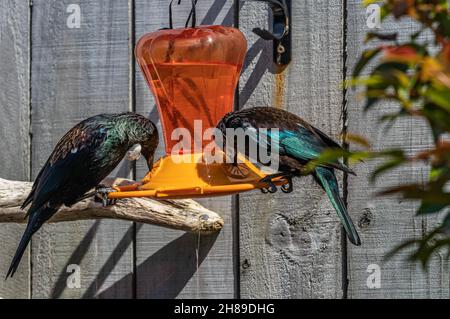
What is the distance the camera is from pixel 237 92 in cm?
293

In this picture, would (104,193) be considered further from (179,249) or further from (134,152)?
(179,249)

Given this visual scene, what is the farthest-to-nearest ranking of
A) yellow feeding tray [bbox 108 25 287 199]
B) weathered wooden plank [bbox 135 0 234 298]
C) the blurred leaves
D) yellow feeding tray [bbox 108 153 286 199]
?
weathered wooden plank [bbox 135 0 234 298] < yellow feeding tray [bbox 108 25 287 199] < yellow feeding tray [bbox 108 153 286 199] < the blurred leaves

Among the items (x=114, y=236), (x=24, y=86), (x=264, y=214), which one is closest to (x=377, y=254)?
(x=264, y=214)

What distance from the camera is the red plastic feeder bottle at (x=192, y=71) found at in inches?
100

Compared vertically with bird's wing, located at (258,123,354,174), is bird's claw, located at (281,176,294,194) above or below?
below

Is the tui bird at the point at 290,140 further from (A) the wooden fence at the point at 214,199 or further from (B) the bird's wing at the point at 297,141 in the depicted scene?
(A) the wooden fence at the point at 214,199

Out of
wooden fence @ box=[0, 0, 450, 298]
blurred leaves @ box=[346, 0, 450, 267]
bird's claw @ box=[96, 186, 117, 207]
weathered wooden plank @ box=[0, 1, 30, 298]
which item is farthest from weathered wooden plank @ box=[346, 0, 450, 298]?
blurred leaves @ box=[346, 0, 450, 267]

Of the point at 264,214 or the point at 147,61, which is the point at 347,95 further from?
the point at 147,61

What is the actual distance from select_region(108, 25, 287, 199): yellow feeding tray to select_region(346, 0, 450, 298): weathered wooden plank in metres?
0.45

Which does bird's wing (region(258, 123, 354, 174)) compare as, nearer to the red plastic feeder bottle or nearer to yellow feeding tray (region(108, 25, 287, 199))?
yellow feeding tray (region(108, 25, 287, 199))

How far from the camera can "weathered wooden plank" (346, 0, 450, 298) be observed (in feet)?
9.30

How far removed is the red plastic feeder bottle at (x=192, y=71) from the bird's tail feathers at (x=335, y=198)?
352mm

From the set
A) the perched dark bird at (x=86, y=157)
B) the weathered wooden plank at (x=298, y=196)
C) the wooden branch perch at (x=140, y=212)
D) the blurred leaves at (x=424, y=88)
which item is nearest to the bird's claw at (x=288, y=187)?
the weathered wooden plank at (x=298, y=196)

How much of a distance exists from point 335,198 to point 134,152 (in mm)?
625
